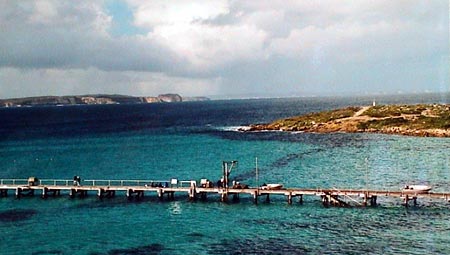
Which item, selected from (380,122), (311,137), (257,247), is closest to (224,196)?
(257,247)

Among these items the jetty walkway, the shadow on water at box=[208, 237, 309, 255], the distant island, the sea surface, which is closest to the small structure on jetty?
the jetty walkway

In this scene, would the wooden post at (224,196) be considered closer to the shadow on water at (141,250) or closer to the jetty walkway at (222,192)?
the jetty walkway at (222,192)

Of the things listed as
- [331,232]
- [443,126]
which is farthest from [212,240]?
[443,126]

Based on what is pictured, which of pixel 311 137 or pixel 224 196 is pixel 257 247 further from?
pixel 311 137

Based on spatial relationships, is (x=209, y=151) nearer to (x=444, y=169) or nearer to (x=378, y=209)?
(x=444, y=169)

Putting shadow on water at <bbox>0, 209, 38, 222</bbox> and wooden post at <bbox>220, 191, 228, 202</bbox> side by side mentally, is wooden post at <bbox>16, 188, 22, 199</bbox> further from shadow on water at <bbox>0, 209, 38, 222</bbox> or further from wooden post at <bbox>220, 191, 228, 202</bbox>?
wooden post at <bbox>220, 191, 228, 202</bbox>

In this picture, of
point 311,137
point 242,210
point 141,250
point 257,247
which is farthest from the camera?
point 311,137
